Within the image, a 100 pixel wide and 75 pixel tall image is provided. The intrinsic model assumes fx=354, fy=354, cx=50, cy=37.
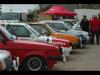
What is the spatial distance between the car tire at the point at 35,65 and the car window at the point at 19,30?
2750 mm

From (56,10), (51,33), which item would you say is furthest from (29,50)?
(56,10)

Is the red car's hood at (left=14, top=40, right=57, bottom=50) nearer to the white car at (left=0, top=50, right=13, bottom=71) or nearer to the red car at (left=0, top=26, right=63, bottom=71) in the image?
the red car at (left=0, top=26, right=63, bottom=71)

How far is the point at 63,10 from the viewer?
32.9m

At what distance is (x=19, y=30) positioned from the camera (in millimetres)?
11773

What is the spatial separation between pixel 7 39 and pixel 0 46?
34 cm

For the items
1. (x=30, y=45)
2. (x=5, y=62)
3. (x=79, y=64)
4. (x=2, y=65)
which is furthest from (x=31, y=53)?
(x=79, y=64)

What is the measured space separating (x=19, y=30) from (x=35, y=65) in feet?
10.1

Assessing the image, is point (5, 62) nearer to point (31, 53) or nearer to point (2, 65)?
point (2, 65)

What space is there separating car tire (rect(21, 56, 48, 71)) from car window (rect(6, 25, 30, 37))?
9.02 feet

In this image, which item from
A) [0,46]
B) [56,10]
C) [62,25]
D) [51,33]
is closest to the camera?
[0,46]

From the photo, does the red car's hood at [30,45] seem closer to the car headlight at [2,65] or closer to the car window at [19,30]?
the car headlight at [2,65]

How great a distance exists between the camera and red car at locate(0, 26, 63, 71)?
28.6 feet
